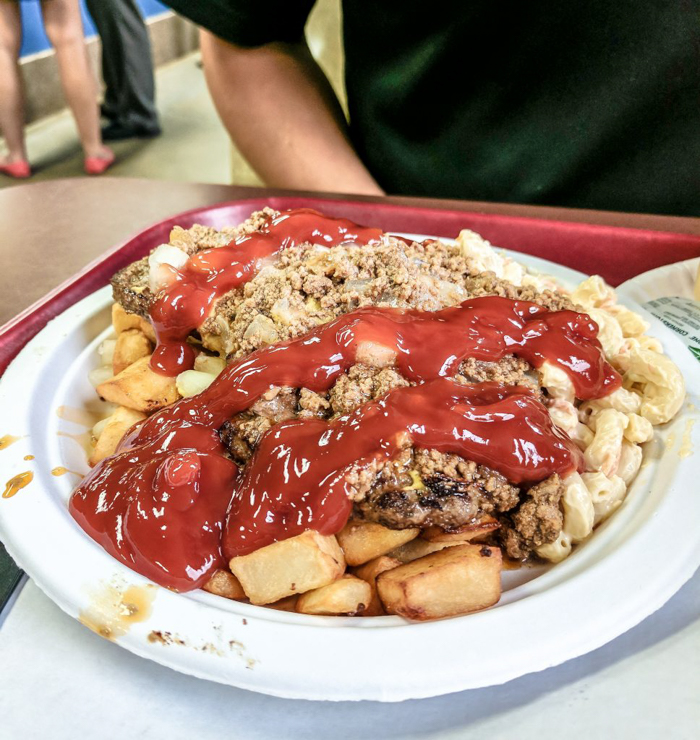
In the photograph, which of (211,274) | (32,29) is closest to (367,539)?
(211,274)

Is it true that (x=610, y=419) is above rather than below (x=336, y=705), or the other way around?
above

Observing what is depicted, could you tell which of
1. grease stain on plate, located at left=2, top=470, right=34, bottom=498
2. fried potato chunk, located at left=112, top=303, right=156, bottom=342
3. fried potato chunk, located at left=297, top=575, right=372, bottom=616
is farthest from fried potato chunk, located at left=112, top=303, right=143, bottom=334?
fried potato chunk, located at left=297, top=575, right=372, bottom=616

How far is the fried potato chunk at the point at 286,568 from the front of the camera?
104 centimetres

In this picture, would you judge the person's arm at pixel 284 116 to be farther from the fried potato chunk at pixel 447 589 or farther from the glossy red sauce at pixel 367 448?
the fried potato chunk at pixel 447 589

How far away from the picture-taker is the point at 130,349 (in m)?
1.59

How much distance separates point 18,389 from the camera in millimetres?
1489

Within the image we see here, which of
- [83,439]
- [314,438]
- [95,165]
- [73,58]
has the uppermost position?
[314,438]

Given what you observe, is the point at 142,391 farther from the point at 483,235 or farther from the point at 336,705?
the point at 483,235

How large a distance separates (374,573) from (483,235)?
53.2 inches

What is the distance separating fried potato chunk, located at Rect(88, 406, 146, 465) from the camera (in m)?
1.40

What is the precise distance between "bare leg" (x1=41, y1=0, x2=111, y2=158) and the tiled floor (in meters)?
0.52

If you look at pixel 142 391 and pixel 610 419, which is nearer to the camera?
pixel 610 419

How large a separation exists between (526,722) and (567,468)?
0.42 meters

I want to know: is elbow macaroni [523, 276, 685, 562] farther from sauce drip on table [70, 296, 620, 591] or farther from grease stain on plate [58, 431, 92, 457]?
grease stain on plate [58, 431, 92, 457]
